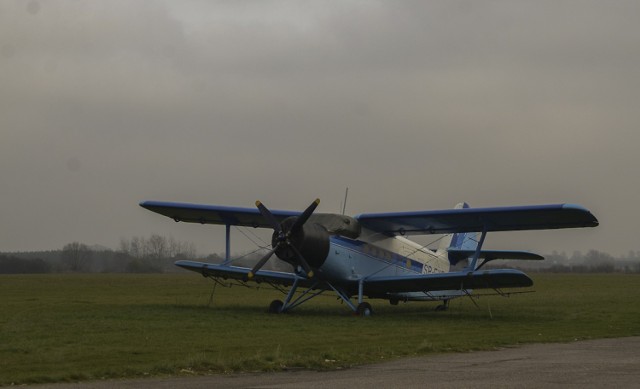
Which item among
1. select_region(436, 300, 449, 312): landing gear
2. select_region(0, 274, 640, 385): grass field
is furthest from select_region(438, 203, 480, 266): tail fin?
select_region(0, 274, 640, 385): grass field

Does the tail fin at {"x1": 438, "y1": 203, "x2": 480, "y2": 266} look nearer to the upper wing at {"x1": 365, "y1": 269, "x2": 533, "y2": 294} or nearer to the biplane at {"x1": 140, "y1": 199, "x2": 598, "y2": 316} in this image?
the biplane at {"x1": 140, "y1": 199, "x2": 598, "y2": 316}

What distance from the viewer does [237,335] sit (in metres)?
16.3

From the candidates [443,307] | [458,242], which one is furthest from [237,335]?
[458,242]

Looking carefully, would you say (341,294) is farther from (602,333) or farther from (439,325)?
(602,333)

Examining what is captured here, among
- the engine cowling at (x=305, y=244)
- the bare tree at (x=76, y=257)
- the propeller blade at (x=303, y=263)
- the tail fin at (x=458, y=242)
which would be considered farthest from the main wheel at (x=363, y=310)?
the bare tree at (x=76, y=257)

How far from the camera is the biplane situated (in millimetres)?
21672

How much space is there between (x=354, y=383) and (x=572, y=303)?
69.3ft

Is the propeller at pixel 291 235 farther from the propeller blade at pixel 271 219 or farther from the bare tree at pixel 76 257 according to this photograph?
the bare tree at pixel 76 257

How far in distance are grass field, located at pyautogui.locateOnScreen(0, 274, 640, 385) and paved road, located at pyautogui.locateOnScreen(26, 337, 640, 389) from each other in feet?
2.27

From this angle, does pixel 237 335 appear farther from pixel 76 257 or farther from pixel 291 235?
pixel 76 257

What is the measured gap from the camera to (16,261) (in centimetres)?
10138

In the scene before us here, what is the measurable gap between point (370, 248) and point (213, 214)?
4965 millimetres

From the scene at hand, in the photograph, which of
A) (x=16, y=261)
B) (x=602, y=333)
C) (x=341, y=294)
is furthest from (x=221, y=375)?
(x=16, y=261)

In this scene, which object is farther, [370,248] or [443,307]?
[443,307]
